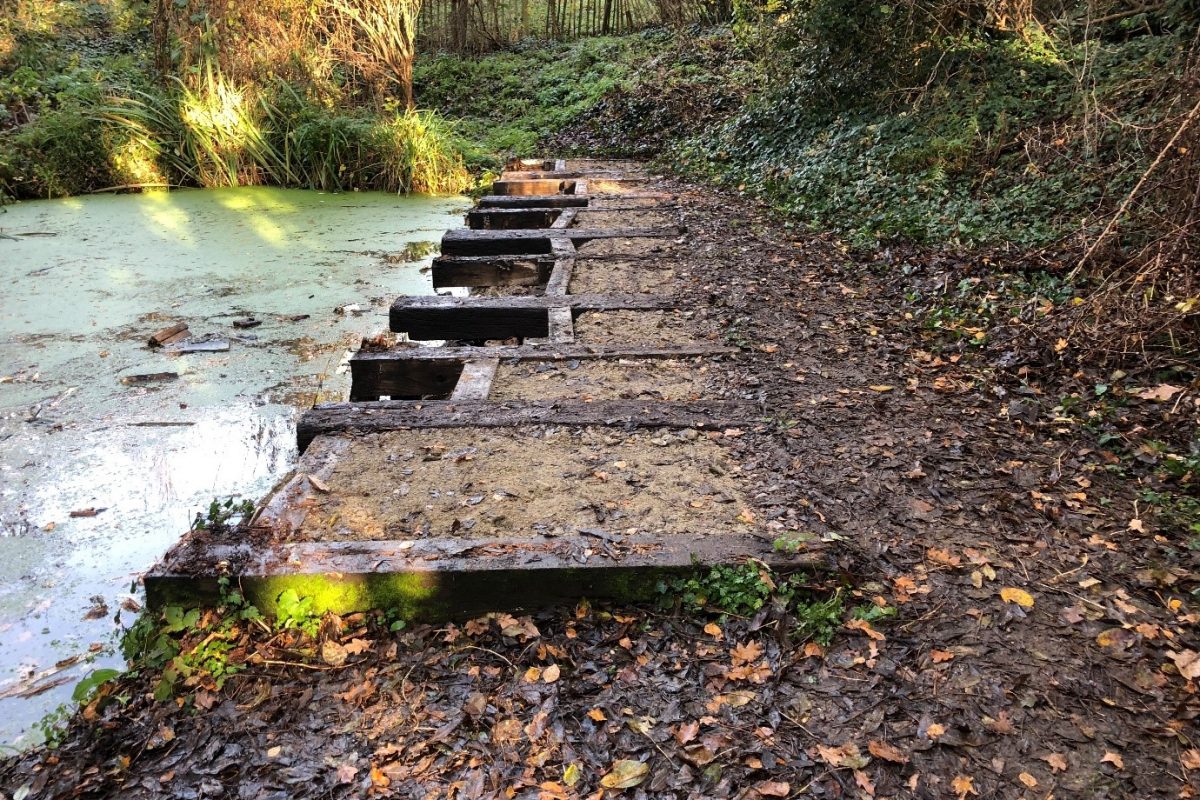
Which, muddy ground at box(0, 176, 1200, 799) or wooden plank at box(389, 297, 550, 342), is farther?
wooden plank at box(389, 297, 550, 342)

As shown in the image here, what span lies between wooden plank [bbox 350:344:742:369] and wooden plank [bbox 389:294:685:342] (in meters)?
0.50

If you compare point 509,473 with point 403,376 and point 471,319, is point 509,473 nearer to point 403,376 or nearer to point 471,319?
point 403,376

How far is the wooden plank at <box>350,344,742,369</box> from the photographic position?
11.8 ft

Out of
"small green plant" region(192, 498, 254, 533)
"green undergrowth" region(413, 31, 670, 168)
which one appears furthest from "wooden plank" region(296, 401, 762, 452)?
"green undergrowth" region(413, 31, 670, 168)

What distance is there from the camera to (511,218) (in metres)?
6.62

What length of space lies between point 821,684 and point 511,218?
5.40m

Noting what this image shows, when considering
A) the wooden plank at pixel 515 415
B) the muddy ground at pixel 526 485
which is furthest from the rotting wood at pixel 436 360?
the muddy ground at pixel 526 485

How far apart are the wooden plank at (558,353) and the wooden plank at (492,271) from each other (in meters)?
1.62

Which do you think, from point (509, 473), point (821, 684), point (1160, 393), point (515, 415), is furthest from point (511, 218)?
point (821, 684)

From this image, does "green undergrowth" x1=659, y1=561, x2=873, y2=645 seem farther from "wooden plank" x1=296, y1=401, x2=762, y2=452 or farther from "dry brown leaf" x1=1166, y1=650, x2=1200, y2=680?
"wooden plank" x1=296, y1=401, x2=762, y2=452

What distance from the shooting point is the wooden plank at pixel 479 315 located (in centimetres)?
422

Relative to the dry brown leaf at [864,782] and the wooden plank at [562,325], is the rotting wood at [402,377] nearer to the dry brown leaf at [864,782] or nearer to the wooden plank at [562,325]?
the wooden plank at [562,325]

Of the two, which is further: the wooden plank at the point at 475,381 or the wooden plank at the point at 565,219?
the wooden plank at the point at 565,219

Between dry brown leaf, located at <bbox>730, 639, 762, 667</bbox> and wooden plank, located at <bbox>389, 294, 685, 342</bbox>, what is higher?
wooden plank, located at <bbox>389, 294, 685, 342</bbox>
